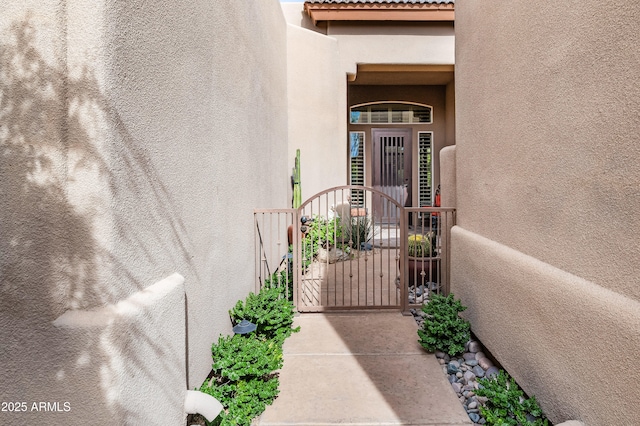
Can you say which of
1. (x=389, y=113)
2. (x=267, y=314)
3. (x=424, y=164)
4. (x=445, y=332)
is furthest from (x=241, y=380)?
(x=389, y=113)

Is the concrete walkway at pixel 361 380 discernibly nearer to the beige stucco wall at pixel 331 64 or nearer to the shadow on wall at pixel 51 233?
the shadow on wall at pixel 51 233

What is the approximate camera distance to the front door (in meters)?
11.2

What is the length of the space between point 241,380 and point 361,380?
1.08m

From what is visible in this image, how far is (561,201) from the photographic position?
7.88ft

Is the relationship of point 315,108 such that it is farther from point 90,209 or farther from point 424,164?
point 90,209

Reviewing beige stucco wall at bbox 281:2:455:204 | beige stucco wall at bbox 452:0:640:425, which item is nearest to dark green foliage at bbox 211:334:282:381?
beige stucco wall at bbox 452:0:640:425

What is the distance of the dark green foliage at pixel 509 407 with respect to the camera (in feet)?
8.03

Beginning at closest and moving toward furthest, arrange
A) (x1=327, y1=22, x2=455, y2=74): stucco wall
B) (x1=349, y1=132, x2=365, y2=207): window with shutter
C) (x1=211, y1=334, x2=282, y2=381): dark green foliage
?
(x1=211, y1=334, x2=282, y2=381): dark green foliage < (x1=327, y1=22, x2=455, y2=74): stucco wall < (x1=349, y1=132, x2=365, y2=207): window with shutter

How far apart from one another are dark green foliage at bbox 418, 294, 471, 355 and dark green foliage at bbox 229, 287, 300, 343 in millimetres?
1426

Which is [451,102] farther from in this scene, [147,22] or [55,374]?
[55,374]

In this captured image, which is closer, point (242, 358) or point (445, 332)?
point (242, 358)

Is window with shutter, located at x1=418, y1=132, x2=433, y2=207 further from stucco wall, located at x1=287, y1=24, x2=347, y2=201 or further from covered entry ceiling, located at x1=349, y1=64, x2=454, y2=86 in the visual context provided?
stucco wall, located at x1=287, y1=24, x2=347, y2=201

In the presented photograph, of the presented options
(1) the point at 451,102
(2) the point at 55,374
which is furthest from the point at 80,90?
(1) the point at 451,102

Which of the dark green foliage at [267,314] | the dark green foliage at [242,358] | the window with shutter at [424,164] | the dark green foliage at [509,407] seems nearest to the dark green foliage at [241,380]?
the dark green foliage at [242,358]
